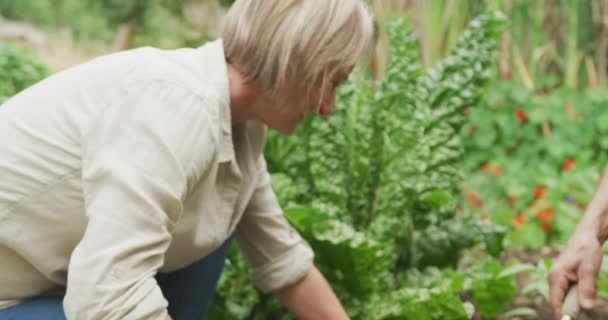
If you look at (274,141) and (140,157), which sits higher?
(140,157)

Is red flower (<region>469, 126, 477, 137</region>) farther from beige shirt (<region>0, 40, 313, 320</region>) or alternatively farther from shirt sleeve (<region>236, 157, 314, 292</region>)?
beige shirt (<region>0, 40, 313, 320</region>)

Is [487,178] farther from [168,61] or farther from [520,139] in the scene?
[168,61]

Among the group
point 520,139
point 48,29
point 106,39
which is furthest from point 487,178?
point 48,29

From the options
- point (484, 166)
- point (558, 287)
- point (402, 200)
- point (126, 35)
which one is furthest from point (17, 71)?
point (126, 35)

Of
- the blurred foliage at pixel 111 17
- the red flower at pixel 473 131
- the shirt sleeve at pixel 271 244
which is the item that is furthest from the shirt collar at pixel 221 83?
the blurred foliage at pixel 111 17

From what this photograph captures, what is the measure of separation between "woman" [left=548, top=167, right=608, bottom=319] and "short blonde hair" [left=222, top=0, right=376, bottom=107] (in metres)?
0.55

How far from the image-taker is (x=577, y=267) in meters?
1.48

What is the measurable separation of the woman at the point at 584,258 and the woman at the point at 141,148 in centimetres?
55

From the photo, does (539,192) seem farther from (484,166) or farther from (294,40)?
(294,40)

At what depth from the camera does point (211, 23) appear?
6.54 metres

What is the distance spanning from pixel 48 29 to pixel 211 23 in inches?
74.8

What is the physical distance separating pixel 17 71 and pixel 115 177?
1.76 metres

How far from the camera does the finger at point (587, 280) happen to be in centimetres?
143

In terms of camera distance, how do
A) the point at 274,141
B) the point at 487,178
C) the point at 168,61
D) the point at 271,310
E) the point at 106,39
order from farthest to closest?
the point at 106,39, the point at 487,178, the point at 274,141, the point at 271,310, the point at 168,61
